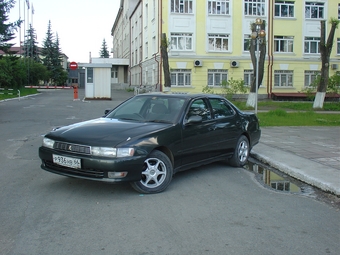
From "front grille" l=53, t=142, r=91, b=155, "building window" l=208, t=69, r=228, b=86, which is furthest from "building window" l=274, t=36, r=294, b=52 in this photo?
"front grille" l=53, t=142, r=91, b=155

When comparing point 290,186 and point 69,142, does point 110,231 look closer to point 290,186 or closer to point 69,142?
point 69,142

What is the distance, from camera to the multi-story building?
34906 mm

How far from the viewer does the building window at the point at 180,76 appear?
35.2 metres

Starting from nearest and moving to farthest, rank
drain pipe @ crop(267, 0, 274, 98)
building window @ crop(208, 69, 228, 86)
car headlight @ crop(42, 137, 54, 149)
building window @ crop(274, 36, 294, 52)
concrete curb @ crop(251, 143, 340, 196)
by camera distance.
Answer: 1. car headlight @ crop(42, 137, 54, 149)
2. concrete curb @ crop(251, 143, 340, 196)
3. building window @ crop(208, 69, 228, 86)
4. drain pipe @ crop(267, 0, 274, 98)
5. building window @ crop(274, 36, 294, 52)

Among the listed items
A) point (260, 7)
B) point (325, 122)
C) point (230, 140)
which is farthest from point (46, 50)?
point (230, 140)

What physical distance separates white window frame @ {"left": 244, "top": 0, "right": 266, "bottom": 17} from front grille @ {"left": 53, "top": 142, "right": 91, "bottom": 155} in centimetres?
3264

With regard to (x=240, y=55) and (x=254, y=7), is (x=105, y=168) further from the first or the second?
(x=254, y=7)

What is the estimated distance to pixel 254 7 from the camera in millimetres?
35938

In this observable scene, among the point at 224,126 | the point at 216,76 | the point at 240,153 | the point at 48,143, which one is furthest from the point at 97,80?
the point at 48,143

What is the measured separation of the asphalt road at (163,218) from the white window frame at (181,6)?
29.6 meters

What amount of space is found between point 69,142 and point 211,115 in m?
2.83

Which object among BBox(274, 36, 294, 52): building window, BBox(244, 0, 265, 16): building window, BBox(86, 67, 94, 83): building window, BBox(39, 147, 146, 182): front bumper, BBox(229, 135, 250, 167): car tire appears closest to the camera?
BBox(39, 147, 146, 182): front bumper

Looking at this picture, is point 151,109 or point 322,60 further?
point 322,60

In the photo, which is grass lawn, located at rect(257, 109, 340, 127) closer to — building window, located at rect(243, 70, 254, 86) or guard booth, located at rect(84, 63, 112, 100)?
guard booth, located at rect(84, 63, 112, 100)
